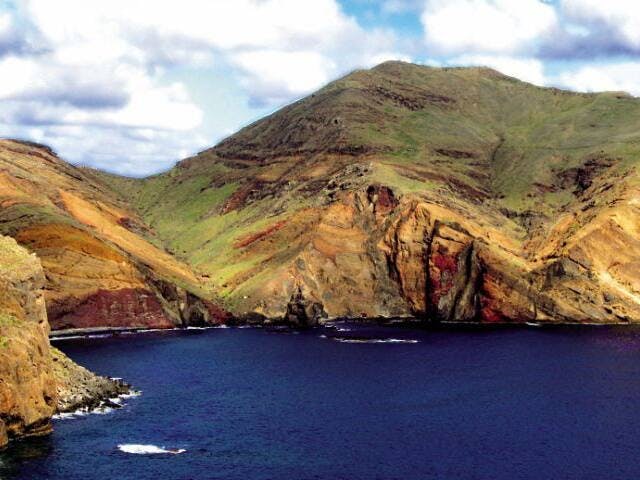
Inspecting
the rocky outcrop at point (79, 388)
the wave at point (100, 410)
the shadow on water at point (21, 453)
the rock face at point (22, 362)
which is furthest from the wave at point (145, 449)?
the rocky outcrop at point (79, 388)

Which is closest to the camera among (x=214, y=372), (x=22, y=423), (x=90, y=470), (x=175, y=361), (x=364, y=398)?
(x=90, y=470)

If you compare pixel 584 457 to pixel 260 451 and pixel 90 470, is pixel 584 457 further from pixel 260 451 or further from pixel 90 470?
pixel 90 470

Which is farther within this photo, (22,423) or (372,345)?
(372,345)

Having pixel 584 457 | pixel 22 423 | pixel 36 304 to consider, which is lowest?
pixel 584 457

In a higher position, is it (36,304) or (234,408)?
(36,304)

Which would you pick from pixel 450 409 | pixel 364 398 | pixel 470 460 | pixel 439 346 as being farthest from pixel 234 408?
pixel 439 346

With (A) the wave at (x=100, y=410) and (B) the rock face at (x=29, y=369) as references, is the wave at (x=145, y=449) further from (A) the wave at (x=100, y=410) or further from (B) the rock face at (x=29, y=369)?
(A) the wave at (x=100, y=410)

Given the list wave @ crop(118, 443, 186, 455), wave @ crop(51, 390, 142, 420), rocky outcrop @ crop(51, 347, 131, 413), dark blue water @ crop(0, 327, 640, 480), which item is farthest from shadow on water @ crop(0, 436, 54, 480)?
rocky outcrop @ crop(51, 347, 131, 413)

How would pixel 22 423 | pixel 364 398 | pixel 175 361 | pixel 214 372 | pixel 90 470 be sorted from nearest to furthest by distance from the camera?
pixel 90 470, pixel 22 423, pixel 364 398, pixel 214 372, pixel 175 361

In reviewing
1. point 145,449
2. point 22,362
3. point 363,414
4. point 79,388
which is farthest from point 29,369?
point 363,414
